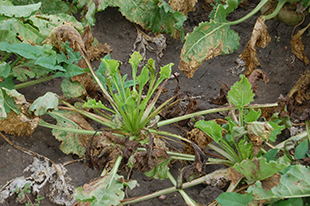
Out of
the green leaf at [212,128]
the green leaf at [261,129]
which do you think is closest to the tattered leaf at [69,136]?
the green leaf at [212,128]

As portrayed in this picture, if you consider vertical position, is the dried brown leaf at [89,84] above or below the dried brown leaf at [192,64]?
below

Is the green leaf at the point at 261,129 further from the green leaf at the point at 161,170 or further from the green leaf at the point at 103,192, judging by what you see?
the green leaf at the point at 103,192

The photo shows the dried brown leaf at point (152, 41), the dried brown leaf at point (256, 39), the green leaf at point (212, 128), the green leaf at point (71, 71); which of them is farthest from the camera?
the dried brown leaf at point (152, 41)

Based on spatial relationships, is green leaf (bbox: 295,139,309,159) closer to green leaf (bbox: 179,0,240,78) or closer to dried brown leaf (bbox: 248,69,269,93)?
dried brown leaf (bbox: 248,69,269,93)

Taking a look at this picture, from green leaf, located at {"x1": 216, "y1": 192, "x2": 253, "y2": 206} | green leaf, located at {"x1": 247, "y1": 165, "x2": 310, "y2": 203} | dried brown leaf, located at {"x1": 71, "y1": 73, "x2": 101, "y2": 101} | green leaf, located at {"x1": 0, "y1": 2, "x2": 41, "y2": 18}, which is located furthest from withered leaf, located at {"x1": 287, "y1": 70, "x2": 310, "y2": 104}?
green leaf, located at {"x1": 0, "y1": 2, "x2": 41, "y2": 18}

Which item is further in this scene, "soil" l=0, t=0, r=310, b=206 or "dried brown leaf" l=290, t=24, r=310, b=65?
"dried brown leaf" l=290, t=24, r=310, b=65

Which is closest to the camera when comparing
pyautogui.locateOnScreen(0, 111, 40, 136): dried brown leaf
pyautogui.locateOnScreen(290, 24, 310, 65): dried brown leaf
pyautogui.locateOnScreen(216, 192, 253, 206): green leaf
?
pyautogui.locateOnScreen(216, 192, 253, 206): green leaf

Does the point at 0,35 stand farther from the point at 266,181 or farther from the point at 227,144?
the point at 266,181
